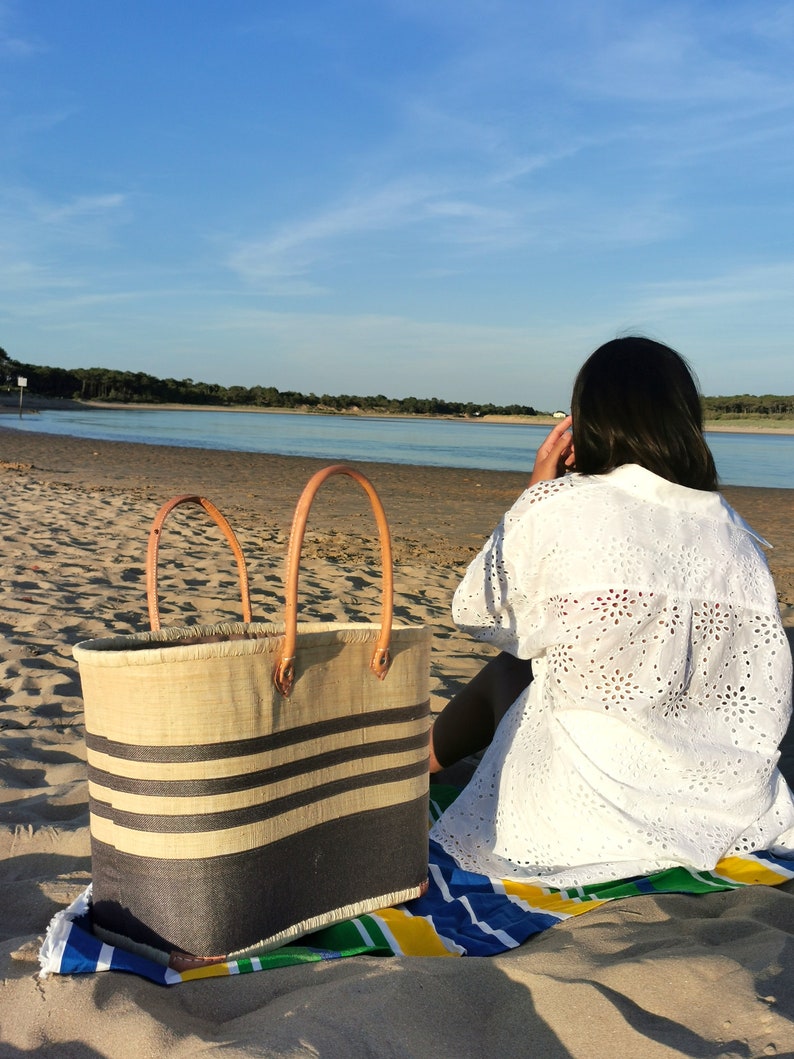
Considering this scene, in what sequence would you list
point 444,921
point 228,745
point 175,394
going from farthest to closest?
point 175,394
point 444,921
point 228,745

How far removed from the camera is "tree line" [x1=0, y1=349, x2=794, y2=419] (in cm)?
6241

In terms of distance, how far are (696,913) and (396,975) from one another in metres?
0.82

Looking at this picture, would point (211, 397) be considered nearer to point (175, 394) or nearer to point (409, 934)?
point (175, 394)

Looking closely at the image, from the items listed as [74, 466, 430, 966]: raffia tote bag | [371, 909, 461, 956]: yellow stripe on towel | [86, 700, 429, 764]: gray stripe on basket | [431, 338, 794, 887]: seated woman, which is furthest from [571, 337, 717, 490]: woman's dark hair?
[371, 909, 461, 956]: yellow stripe on towel

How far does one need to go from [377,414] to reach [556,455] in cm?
8148

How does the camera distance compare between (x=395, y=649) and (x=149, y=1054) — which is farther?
(x=395, y=649)

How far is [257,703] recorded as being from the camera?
1671mm

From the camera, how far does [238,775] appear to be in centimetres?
166

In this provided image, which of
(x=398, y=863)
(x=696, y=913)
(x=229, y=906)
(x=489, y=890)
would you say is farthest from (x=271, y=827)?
(x=696, y=913)

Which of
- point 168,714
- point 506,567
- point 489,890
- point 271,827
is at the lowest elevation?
point 489,890

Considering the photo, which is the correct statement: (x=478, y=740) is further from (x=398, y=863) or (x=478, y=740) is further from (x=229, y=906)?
(x=229, y=906)

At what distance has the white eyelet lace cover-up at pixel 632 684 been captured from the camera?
201 cm

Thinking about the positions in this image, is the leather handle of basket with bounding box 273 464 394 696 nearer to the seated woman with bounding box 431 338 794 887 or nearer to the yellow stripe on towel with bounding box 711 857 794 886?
the seated woman with bounding box 431 338 794 887

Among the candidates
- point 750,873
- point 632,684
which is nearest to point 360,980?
point 632,684
